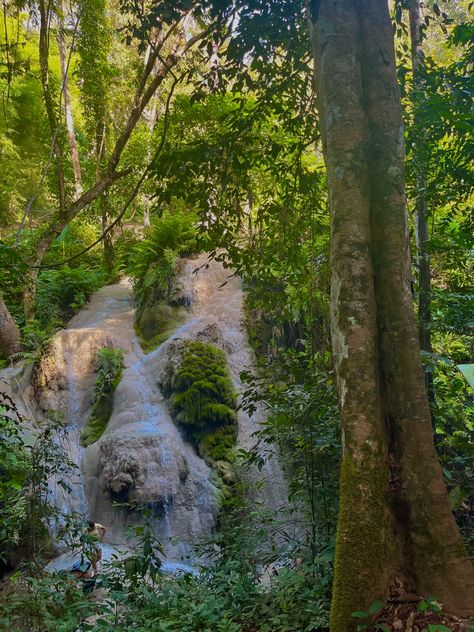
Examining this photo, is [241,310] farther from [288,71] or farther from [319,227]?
[288,71]

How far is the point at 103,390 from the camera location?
8617 millimetres

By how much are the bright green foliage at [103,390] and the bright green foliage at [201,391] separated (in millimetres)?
1053

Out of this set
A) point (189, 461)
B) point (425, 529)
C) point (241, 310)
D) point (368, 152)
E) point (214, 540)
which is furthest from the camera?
point (241, 310)

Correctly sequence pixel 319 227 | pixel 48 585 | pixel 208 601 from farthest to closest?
pixel 319 227 → pixel 48 585 → pixel 208 601

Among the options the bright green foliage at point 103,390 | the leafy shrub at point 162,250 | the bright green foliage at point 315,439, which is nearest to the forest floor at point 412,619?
the bright green foliage at point 315,439

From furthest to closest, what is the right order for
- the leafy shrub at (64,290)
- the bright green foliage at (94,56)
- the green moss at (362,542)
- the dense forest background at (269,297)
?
1. the leafy shrub at (64,290)
2. the bright green foliage at (94,56)
3. the dense forest background at (269,297)
4. the green moss at (362,542)

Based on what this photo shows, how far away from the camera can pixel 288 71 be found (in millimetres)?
4516

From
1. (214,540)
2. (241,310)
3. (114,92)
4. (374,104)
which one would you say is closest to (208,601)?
(214,540)

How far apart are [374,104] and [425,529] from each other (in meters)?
2.27

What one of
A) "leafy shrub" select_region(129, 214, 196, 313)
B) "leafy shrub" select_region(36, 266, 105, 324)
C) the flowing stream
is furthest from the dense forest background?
"leafy shrub" select_region(36, 266, 105, 324)

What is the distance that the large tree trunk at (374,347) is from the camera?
82.8 inches

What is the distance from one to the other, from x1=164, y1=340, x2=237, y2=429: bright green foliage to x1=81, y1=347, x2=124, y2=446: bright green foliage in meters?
1.05

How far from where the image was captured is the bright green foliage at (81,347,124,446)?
804 centimetres

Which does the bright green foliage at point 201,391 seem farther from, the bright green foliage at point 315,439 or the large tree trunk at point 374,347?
the large tree trunk at point 374,347
